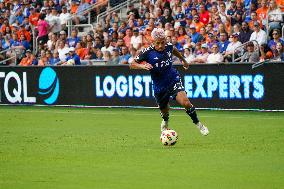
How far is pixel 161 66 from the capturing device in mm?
16672

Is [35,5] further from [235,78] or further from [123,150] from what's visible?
[123,150]

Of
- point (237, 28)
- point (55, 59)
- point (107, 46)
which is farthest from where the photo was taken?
point (55, 59)

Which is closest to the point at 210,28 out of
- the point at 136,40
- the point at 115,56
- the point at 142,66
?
the point at 136,40

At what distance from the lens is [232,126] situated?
63.3ft

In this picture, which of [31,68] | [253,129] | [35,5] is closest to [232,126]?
[253,129]

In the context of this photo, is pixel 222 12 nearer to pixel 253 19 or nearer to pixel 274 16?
pixel 253 19

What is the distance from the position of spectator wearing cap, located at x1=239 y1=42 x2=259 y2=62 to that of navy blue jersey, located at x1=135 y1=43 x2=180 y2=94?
732 cm

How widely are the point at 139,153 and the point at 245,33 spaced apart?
11283mm

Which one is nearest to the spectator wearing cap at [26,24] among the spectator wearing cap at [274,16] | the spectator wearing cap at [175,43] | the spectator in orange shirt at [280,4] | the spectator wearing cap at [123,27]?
the spectator wearing cap at [123,27]

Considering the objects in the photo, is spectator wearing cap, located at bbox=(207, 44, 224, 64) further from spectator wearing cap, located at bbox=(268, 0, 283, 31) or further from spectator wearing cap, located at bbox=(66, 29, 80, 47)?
spectator wearing cap, located at bbox=(66, 29, 80, 47)

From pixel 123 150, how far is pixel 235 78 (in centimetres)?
891

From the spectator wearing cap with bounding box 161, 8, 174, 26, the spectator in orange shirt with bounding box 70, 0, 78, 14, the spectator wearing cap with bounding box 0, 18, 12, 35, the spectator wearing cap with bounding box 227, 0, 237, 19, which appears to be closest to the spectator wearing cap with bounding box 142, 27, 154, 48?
the spectator wearing cap with bounding box 161, 8, 174, 26

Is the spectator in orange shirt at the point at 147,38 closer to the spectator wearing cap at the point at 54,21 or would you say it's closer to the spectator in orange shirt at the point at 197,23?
the spectator in orange shirt at the point at 197,23

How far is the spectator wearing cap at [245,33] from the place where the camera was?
81.6ft
